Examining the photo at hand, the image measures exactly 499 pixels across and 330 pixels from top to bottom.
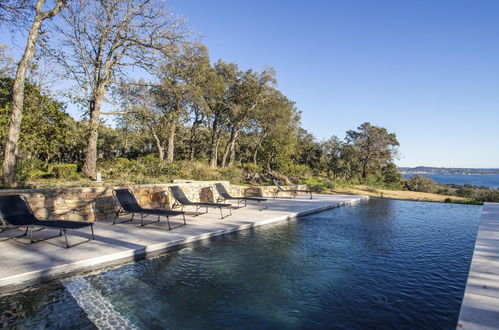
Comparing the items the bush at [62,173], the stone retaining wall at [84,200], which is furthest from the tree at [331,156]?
the bush at [62,173]

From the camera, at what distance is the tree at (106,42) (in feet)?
37.8

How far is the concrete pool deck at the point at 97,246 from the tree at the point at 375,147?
100ft

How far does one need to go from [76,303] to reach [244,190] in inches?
448

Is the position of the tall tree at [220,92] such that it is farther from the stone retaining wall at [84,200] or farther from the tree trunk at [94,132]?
the stone retaining wall at [84,200]

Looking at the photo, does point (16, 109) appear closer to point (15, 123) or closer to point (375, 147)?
point (15, 123)

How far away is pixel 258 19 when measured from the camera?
1659cm

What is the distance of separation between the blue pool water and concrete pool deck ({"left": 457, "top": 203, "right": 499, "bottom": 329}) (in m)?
0.25

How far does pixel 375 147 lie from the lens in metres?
35.9

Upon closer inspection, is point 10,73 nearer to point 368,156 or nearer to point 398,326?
point 398,326

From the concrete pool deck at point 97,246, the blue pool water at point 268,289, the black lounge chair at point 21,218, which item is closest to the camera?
the blue pool water at point 268,289

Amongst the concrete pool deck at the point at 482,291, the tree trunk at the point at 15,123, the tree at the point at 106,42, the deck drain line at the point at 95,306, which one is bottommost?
the deck drain line at the point at 95,306

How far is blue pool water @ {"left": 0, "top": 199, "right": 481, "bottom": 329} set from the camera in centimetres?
339

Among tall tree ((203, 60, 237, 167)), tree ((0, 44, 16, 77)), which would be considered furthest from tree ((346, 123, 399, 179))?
tree ((0, 44, 16, 77))

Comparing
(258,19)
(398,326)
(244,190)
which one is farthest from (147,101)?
(398,326)
